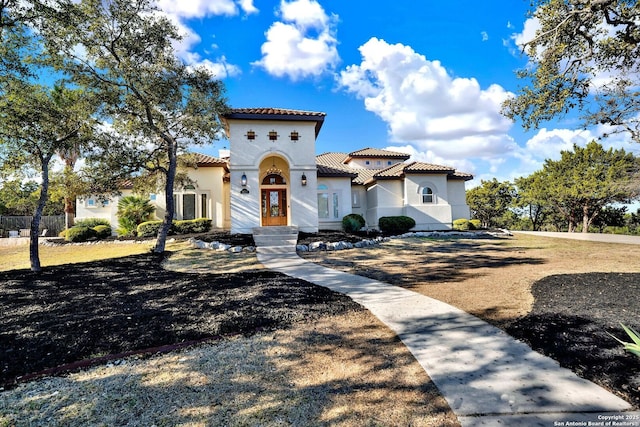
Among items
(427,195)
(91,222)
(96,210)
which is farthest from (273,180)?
(96,210)

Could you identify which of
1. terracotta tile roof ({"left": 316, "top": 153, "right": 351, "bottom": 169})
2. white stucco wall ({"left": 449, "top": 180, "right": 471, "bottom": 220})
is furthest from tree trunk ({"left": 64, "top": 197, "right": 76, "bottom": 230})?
white stucco wall ({"left": 449, "top": 180, "right": 471, "bottom": 220})

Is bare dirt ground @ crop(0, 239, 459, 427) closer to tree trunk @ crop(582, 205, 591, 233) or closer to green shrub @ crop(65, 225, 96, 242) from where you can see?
green shrub @ crop(65, 225, 96, 242)

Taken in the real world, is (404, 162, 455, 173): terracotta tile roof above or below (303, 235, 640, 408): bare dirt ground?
above

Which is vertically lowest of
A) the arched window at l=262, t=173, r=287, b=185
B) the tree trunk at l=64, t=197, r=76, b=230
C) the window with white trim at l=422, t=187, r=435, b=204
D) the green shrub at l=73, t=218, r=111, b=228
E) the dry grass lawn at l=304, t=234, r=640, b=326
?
the dry grass lawn at l=304, t=234, r=640, b=326

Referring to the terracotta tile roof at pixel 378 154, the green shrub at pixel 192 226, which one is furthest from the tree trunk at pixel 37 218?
the terracotta tile roof at pixel 378 154

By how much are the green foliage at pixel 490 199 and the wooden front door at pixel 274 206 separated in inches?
1046

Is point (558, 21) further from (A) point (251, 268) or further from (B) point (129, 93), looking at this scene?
(B) point (129, 93)

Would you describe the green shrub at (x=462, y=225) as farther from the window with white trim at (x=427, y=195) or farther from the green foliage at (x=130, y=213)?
the green foliage at (x=130, y=213)

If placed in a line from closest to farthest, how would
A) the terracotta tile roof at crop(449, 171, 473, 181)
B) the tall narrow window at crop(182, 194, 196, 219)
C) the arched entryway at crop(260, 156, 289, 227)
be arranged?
the arched entryway at crop(260, 156, 289, 227) → the tall narrow window at crop(182, 194, 196, 219) → the terracotta tile roof at crop(449, 171, 473, 181)

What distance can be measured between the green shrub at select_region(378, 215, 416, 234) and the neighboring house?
52.2 inches

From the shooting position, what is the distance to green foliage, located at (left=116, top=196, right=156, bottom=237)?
19.2 metres

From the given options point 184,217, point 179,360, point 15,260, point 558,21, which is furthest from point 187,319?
point 184,217

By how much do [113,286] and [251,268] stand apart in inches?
148

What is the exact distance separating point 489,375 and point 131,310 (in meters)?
5.83
